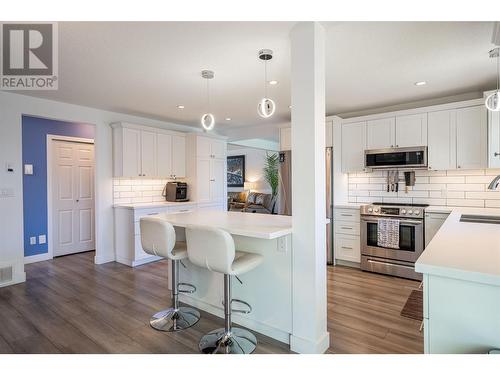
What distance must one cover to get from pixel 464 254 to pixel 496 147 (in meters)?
2.70

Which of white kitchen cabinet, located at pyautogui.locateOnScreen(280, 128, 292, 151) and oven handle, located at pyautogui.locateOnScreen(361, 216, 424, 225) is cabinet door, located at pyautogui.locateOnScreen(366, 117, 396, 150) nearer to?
oven handle, located at pyautogui.locateOnScreen(361, 216, 424, 225)

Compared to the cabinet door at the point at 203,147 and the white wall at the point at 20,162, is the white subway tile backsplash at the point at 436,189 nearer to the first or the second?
the cabinet door at the point at 203,147

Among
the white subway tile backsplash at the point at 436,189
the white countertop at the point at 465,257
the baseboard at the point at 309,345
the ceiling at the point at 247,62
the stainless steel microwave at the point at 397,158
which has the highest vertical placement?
the ceiling at the point at 247,62

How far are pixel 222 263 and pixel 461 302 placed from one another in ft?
4.36

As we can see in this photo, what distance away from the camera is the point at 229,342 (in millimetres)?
2199

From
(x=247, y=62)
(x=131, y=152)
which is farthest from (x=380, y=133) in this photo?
(x=131, y=152)

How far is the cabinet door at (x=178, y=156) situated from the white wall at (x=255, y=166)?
4.45 meters

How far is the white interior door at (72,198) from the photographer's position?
5.04 meters

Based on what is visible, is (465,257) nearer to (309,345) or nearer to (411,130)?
(309,345)

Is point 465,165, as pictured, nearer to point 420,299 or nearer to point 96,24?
point 420,299

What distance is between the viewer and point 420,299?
3.05 m

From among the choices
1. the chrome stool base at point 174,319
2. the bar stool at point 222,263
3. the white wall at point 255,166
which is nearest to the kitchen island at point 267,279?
the bar stool at point 222,263

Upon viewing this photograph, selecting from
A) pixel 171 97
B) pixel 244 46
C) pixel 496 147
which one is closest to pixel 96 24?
pixel 244 46
